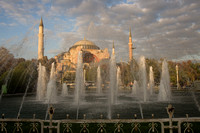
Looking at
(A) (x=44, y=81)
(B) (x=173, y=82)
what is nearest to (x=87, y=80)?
(B) (x=173, y=82)

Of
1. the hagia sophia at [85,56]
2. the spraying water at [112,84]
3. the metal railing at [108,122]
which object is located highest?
the hagia sophia at [85,56]

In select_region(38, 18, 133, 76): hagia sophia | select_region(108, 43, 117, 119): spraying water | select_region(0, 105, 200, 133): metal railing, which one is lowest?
select_region(0, 105, 200, 133): metal railing

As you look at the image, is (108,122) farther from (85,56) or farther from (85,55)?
(85,56)

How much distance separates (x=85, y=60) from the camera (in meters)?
84.5

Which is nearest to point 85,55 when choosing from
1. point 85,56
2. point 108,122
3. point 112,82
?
point 85,56

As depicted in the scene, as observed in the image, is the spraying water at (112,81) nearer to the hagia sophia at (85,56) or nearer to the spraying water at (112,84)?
the spraying water at (112,84)

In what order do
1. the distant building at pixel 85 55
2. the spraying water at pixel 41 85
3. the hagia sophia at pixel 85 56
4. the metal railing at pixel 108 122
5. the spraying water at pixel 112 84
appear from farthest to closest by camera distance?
the distant building at pixel 85 55 → the hagia sophia at pixel 85 56 → the spraying water at pixel 41 85 → the spraying water at pixel 112 84 → the metal railing at pixel 108 122

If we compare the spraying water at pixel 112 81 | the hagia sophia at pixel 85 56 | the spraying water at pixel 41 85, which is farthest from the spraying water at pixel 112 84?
the hagia sophia at pixel 85 56

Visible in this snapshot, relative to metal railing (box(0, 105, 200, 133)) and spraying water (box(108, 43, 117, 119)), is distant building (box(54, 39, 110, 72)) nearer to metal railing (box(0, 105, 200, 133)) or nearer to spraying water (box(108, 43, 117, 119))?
spraying water (box(108, 43, 117, 119))

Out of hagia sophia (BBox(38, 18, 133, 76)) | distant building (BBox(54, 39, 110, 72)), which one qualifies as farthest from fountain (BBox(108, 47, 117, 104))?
distant building (BBox(54, 39, 110, 72))

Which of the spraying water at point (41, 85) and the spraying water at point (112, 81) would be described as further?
the spraying water at point (41, 85)

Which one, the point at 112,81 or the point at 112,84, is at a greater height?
the point at 112,81

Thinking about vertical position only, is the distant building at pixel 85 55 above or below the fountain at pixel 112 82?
above

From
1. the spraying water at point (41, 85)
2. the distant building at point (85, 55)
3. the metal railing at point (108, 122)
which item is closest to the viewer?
the metal railing at point (108, 122)
